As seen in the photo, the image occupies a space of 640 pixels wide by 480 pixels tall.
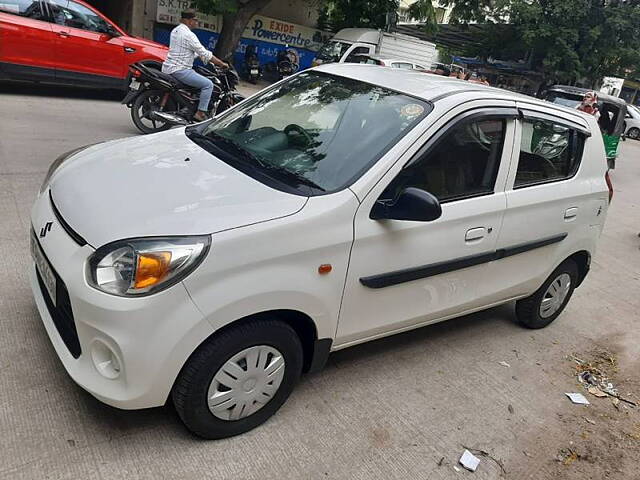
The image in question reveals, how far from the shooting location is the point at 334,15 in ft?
68.2

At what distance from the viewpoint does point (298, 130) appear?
3.25 m

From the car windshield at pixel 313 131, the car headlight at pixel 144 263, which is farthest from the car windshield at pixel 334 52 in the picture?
the car headlight at pixel 144 263

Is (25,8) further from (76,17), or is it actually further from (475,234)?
(475,234)

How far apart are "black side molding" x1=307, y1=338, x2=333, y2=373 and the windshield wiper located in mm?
761

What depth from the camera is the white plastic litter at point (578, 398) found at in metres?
3.58

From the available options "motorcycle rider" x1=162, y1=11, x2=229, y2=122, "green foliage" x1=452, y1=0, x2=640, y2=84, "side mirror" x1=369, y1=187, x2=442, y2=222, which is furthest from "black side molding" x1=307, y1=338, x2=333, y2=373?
"green foliage" x1=452, y1=0, x2=640, y2=84

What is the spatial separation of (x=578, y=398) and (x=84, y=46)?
9062 millimetres

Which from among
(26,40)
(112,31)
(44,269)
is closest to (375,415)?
(44,269)

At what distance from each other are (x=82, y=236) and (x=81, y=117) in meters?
Result: 7.14

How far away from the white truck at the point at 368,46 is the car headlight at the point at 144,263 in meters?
15.1

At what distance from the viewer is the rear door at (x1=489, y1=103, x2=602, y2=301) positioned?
346 cm

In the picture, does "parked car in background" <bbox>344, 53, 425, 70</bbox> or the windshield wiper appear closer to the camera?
the windshield wiper

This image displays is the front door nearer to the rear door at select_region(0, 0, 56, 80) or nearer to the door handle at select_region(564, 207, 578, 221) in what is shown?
the door handle at select_region(564, 207, 578, 221)

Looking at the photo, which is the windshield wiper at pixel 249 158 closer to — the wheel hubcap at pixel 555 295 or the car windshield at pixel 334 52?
the wheel hubcap at pixel 555 295
